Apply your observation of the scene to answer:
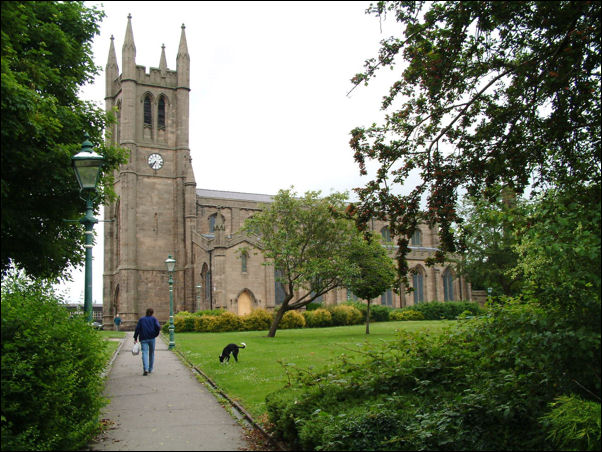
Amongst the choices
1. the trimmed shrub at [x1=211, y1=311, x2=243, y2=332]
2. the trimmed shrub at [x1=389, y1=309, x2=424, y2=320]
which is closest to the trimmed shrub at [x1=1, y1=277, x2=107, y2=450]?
the trimmed shrub at [x1=211, y1=311, x2=243, y2=332]

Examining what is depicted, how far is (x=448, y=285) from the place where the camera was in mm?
62156

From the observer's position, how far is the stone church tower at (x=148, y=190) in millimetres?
51094

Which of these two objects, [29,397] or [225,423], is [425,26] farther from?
[29,397]

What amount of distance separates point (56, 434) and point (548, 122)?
8.27 m

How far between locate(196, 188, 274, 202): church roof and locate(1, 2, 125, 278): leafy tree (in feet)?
140

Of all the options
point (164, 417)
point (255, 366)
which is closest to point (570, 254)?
point (164, 417)

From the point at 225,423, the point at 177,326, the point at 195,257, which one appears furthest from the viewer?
the point at 195,257

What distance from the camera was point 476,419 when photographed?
7316 mm

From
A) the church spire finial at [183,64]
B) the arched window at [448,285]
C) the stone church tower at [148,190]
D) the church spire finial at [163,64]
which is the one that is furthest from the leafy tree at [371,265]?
the church spire finial at [163,64]

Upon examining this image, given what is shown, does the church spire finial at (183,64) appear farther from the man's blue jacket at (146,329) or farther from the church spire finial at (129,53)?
the man's blue jacket at (146,329)

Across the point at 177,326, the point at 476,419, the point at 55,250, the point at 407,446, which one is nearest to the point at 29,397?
the point at 407,446

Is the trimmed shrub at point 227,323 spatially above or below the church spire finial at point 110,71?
below

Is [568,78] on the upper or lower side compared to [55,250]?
upper

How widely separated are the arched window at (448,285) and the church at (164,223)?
219 inches
